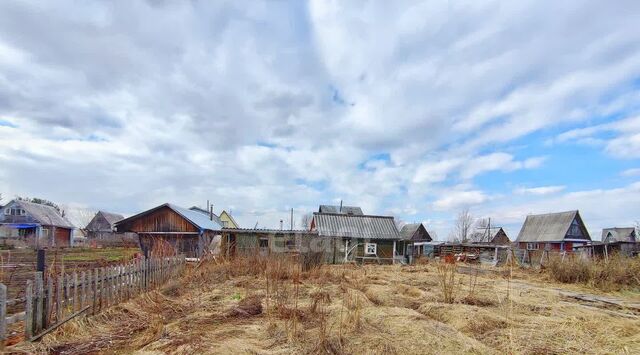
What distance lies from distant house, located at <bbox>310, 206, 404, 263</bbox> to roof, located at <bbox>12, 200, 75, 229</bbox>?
33.3 m

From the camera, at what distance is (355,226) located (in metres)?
29.3

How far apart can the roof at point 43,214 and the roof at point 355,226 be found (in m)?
33.2

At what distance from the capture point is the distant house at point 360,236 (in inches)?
1086

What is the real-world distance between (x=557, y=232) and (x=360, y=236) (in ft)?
95.1

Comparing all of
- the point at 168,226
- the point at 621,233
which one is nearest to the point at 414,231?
the point at 621,233

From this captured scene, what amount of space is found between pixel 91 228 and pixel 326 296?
66817 millimetres

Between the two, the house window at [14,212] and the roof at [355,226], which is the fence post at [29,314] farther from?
the house window at [14,212]

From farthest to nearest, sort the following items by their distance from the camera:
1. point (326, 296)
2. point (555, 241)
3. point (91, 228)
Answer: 1. point (91, 228)
2. point (555, 241)
3. point (326, 296)

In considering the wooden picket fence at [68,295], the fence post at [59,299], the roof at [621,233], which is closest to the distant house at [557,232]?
the roof at [621,233]

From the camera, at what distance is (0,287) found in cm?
496

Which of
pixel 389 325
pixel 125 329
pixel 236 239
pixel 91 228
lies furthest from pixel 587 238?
pixel 91 228

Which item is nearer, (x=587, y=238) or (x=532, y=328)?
(x=532, y=328)

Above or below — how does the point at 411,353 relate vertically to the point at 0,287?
below

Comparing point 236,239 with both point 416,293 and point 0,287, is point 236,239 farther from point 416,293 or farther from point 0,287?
point 0,287
